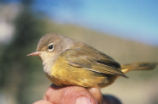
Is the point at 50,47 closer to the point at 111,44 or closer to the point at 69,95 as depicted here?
the point at 69,95

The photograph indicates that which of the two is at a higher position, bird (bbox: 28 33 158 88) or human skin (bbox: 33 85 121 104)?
bird (bbox: 28 33 158 88)

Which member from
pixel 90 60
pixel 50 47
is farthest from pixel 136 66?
pixel 50 47

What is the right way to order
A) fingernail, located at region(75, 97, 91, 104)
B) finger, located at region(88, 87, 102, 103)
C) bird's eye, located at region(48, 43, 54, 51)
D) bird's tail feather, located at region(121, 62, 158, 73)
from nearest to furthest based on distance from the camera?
1. fingernail, located at region(75, 97, 91, 104)
2. finger, located at region(88, 87, 102, 103)
3. bird's eye, located at region(48, 43, 54, 51)
4. bird's tail feather, located at region(121, 62, 158, 73)

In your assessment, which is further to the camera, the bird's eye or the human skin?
the bird's eye

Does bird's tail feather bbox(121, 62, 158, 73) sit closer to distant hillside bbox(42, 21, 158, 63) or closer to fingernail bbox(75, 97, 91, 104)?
fingernail bbox(75, 97, 91, 104)

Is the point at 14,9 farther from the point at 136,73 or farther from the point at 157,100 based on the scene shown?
the point at 136,73

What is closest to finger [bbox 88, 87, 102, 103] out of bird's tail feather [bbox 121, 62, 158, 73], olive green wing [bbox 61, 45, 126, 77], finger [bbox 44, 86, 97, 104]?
finger [bbox 44, 86, 97, 104]

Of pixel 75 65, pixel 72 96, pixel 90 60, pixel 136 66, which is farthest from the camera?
pixel 136 66
